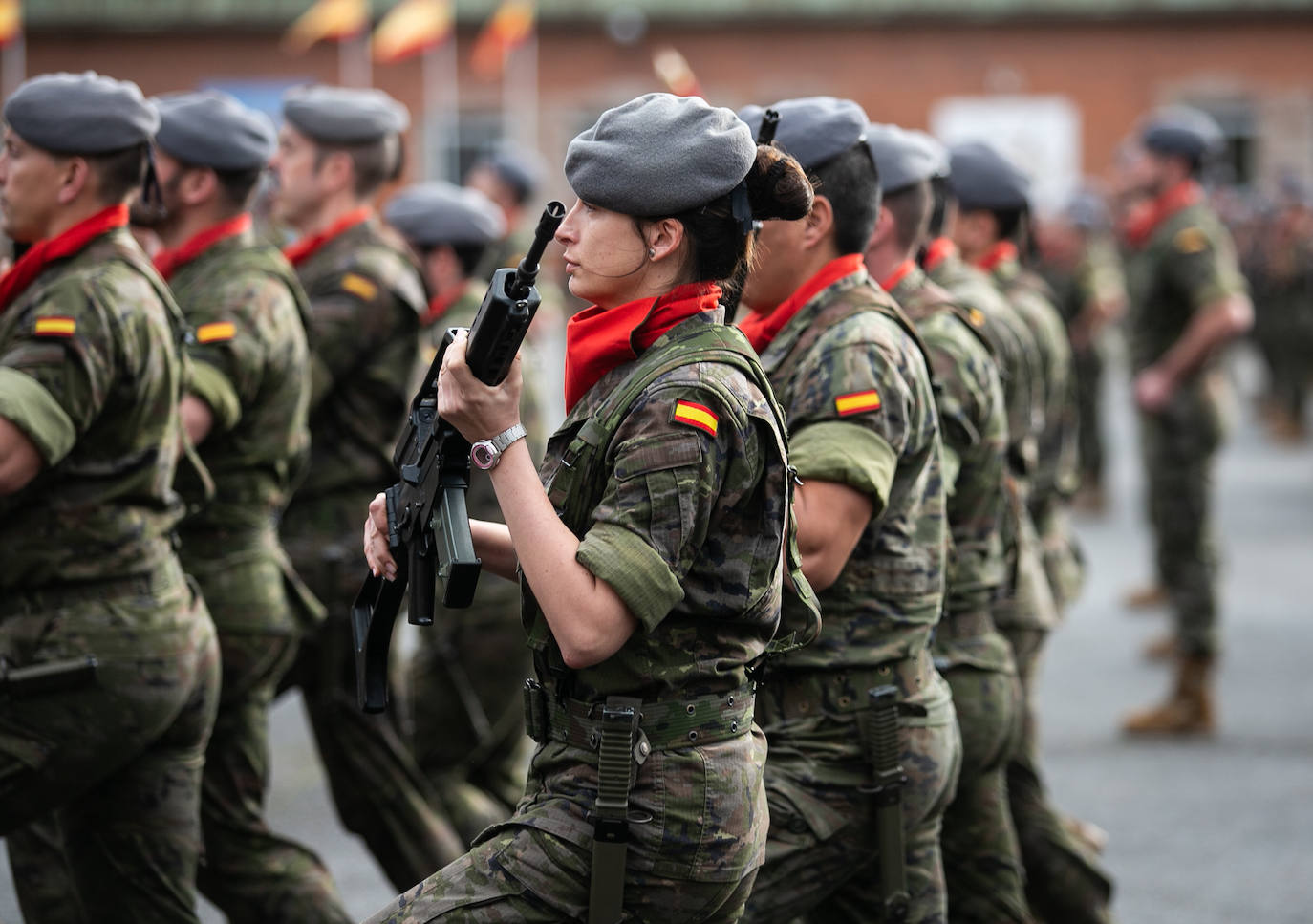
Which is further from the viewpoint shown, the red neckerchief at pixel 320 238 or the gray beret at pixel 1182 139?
the gray beret at pixel 1182 139

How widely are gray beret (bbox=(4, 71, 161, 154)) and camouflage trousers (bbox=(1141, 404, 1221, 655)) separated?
5860mm

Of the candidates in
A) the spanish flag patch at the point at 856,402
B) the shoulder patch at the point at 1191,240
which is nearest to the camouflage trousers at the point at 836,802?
the spanish flag patch at the point at 856,402

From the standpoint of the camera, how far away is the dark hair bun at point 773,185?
307 centimetres

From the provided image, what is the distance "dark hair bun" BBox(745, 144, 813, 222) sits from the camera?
121 inches

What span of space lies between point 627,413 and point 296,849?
234 cm

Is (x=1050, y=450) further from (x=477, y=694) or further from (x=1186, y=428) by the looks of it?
(x=477, y=694)

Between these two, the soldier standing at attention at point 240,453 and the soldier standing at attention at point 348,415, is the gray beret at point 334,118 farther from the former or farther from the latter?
the soldier standing at attention at point 240,453

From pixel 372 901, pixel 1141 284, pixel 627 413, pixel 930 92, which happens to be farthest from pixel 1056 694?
pixel 930 92

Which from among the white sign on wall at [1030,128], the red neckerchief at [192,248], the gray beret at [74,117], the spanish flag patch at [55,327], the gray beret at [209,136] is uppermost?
the gray beret at [74,117]

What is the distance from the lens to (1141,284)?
885 centimetres

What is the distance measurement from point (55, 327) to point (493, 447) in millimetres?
1477

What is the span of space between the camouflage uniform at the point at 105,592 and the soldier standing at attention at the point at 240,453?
473mm

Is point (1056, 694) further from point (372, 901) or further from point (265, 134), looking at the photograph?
point (265, 134)

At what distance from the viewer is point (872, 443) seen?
357 centimetres
